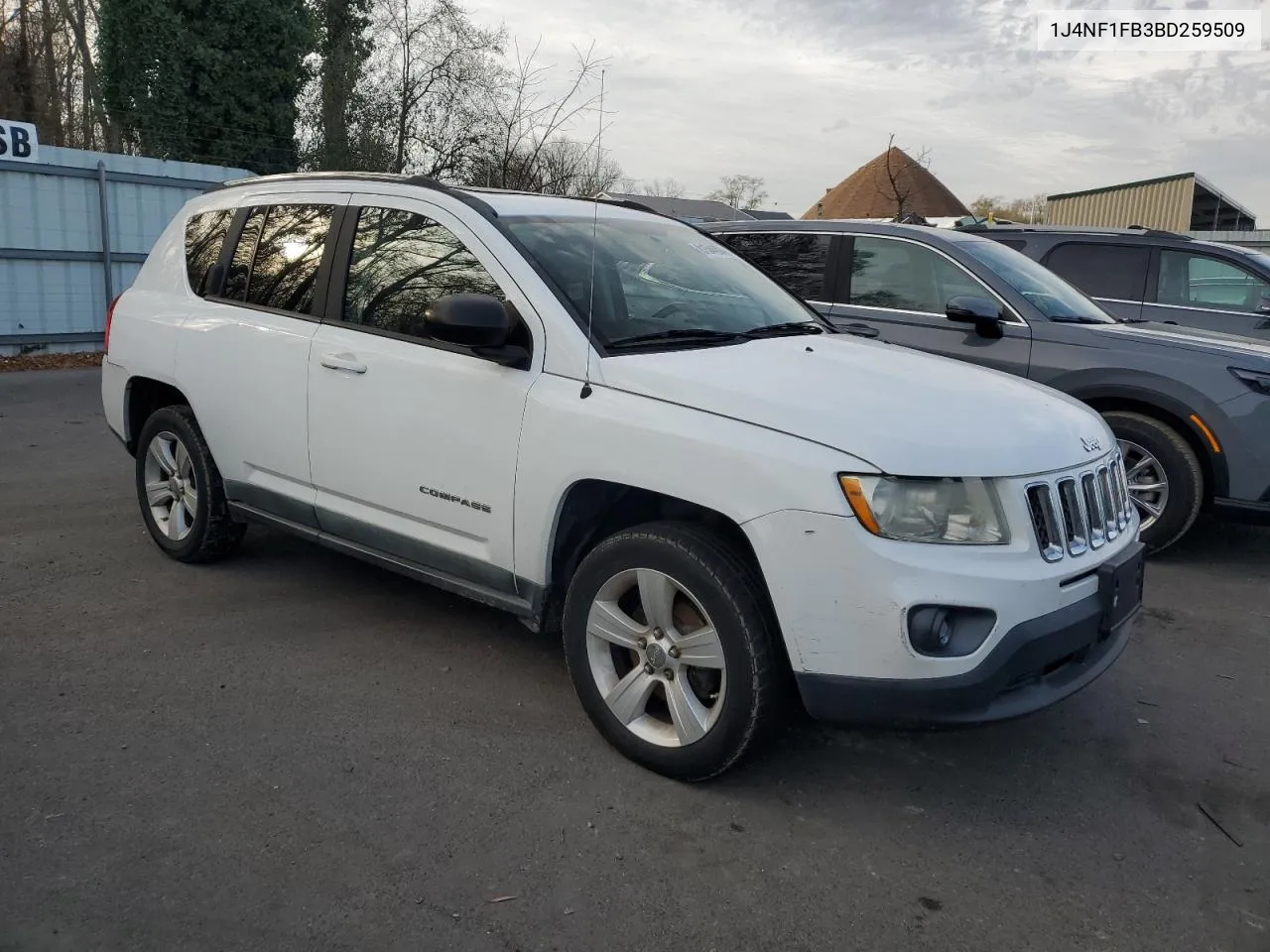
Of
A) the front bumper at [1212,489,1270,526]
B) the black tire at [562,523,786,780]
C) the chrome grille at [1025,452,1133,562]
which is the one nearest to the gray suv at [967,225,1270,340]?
the front bumper at [1212,489,1270,526]

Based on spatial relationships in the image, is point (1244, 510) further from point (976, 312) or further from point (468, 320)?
point (468, 320)

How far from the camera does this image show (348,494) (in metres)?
4.27

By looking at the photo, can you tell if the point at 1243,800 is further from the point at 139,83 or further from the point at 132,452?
the point at 139,83

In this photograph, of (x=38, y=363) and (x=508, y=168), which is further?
(x=508, y=168)

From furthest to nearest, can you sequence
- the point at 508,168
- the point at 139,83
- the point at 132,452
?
the point at 139,83
the point at 508,168
the point at 132,452

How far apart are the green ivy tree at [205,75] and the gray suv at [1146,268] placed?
12.3 meters

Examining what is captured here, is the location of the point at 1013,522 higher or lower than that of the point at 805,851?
higher

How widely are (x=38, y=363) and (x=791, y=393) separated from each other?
11.8 meters

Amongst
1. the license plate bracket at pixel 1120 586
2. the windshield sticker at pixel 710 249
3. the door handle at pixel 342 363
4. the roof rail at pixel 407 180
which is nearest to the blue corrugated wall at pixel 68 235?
the roof rail at pixel 407 180

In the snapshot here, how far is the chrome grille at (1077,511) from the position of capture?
314cm

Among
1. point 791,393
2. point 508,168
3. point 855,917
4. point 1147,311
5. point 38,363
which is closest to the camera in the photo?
point 855,917

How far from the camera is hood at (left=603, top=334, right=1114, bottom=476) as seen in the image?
3039mm

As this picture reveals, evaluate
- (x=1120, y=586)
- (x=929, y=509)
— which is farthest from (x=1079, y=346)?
(x=929, y=509)

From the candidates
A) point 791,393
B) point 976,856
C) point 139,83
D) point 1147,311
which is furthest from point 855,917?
point 139,83
